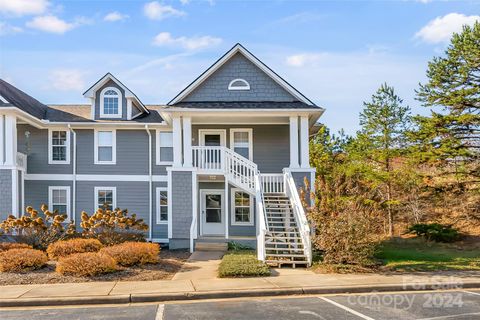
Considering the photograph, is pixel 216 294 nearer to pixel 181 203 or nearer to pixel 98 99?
pixel 181 203

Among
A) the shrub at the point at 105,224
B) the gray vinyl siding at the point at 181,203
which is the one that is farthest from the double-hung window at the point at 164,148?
the shrub at the point at 105,224

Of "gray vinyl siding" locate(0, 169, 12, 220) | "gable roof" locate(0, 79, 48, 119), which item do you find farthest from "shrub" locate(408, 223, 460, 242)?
"gable roof" locate(0, 79, 48, 119)

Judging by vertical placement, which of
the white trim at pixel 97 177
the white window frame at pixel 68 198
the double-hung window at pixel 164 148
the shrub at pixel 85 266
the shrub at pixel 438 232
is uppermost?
the double-hung window at pixel 164 148

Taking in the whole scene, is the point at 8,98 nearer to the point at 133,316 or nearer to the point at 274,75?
the point at 274,75

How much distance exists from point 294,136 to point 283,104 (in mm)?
1488

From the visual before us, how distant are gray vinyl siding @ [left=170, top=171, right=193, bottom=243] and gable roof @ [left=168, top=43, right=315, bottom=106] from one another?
3.16 m

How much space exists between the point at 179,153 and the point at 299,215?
223 inches

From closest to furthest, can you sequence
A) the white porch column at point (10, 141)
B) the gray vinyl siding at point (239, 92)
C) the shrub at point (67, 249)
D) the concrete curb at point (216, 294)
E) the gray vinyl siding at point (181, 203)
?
the concrete curb at point (216, 294), the shrub at point (67, 249), the gray vinyl siding at point (181, 203), the white porch column at point (10, 141), the gray vinyl siding at point (239, 92)

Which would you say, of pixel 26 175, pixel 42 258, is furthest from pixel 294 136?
pixel 26 175

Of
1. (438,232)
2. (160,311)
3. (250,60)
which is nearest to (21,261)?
(160,311)

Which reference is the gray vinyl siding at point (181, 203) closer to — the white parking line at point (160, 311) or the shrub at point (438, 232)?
the white parking line at point (160, 311)

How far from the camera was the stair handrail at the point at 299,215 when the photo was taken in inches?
496

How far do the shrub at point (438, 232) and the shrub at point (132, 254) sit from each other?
47.2 ft

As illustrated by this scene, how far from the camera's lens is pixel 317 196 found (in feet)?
48.1
